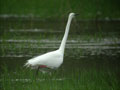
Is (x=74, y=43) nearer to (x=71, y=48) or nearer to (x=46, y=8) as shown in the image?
(x=71, y=48)

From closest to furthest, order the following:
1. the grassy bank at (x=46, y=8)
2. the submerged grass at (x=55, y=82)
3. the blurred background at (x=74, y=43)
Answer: the submerged grass at (x=55, y=82) < the blurred background at (x=74, y=43) < the grassy bank at (x=46, y=8)

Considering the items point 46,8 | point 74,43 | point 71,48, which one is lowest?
point 46,8

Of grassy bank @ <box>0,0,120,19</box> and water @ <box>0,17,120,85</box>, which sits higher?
water @ <box>0,17,120,85</box>

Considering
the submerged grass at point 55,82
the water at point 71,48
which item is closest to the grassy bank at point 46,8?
the water at point 71,48

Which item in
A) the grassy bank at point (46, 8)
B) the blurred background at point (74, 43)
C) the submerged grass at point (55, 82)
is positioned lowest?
the grassy bank at point (46, 8)

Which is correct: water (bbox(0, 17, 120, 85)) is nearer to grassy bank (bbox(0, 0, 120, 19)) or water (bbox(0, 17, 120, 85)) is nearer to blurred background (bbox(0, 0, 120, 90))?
blurred background (bbox(0, 0, 120, 90))

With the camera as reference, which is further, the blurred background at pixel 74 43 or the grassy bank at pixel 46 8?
the grassy bank at pixel 46 8

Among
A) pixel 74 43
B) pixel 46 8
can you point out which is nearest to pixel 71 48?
pixel 74 43

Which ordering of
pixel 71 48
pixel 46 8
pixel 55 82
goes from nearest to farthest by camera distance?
pixel 55 82, pixel 71 48, pixel 46 8

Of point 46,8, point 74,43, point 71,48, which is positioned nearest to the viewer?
point 71,48

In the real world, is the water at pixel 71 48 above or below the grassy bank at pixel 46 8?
above

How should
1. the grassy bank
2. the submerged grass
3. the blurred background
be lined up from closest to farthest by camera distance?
the submerged grass < the blurred background < the grassy bank

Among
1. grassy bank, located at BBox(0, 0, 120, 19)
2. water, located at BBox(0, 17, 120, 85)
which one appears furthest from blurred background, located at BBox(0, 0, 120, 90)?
grassy bank, located at BBox(0, 0, 120, 19)

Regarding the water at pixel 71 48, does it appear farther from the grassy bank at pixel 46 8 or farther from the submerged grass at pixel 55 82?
the grassy bank at pixel 46 8
